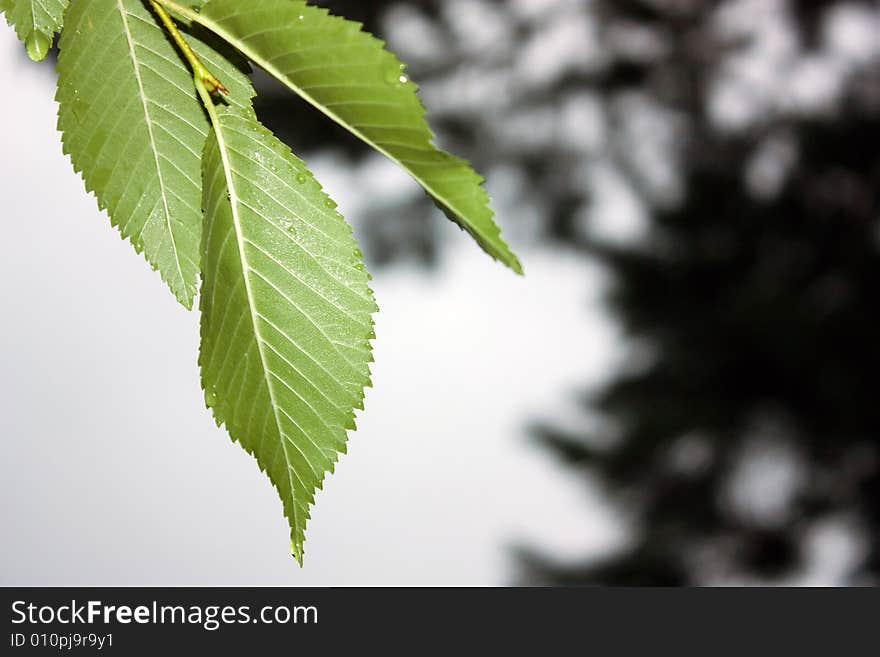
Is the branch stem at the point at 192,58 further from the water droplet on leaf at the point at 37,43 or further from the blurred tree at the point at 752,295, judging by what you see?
the blurred tree at the point at 752,295

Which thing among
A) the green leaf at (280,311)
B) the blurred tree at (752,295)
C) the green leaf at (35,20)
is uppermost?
the blurred tree at (752,295)

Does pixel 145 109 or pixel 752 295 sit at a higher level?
pixel 752 295

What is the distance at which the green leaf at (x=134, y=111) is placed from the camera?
84 mm

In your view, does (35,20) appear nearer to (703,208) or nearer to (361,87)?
(361,87)

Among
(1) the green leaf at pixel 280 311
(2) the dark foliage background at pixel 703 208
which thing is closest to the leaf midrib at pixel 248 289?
(1) the green leaf at pixel 280 311

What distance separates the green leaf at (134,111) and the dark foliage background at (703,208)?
0.60 m

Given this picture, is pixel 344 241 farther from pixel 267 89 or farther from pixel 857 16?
pixel 857 16

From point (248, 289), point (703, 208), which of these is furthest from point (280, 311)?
point (703, 208)

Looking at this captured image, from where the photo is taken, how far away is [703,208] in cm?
72

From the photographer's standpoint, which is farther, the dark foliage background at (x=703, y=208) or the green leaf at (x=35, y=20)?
the dark foliage background at (x=703, y=208)

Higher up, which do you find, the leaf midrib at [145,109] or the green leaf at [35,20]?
the green leaf at [35,20]

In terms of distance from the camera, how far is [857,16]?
0.69 metres

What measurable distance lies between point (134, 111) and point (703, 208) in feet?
2.27

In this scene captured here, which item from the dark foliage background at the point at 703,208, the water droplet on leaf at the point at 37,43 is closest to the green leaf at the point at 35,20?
the water droplet on leaf at the point at 37,43
